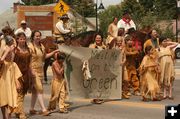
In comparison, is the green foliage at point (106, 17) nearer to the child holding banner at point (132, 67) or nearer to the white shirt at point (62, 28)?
the child holding banner at point (132, 67)

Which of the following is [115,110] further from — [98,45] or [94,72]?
[98,45]

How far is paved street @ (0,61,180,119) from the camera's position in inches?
431

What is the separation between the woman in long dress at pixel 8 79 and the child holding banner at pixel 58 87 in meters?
1.59

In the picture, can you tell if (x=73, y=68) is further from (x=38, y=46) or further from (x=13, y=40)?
(x=13, y=40)

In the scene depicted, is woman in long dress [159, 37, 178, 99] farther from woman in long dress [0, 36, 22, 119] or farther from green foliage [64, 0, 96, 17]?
green foliage [64, 0, 96, 17]

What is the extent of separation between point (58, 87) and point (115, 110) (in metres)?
1.46

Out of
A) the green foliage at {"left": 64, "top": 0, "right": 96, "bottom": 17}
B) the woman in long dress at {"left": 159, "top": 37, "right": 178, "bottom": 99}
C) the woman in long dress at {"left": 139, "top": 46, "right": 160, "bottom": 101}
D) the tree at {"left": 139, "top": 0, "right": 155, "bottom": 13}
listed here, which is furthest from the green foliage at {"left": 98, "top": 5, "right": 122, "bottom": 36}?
the woman in long dress at {"left": 139, "top": 46, "right": 160, "bottom": 101}

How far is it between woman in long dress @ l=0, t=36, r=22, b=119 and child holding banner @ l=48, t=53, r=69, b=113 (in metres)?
1.59

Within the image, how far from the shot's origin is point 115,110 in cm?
1188

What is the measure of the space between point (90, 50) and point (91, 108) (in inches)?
52.5

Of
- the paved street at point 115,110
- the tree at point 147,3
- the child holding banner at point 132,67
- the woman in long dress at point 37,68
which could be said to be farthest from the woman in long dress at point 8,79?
the tree at point 147,3

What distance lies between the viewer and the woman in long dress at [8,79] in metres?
9.46

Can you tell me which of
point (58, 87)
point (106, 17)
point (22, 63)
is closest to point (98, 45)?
point (58, 87)

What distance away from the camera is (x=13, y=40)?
9.89 meters
